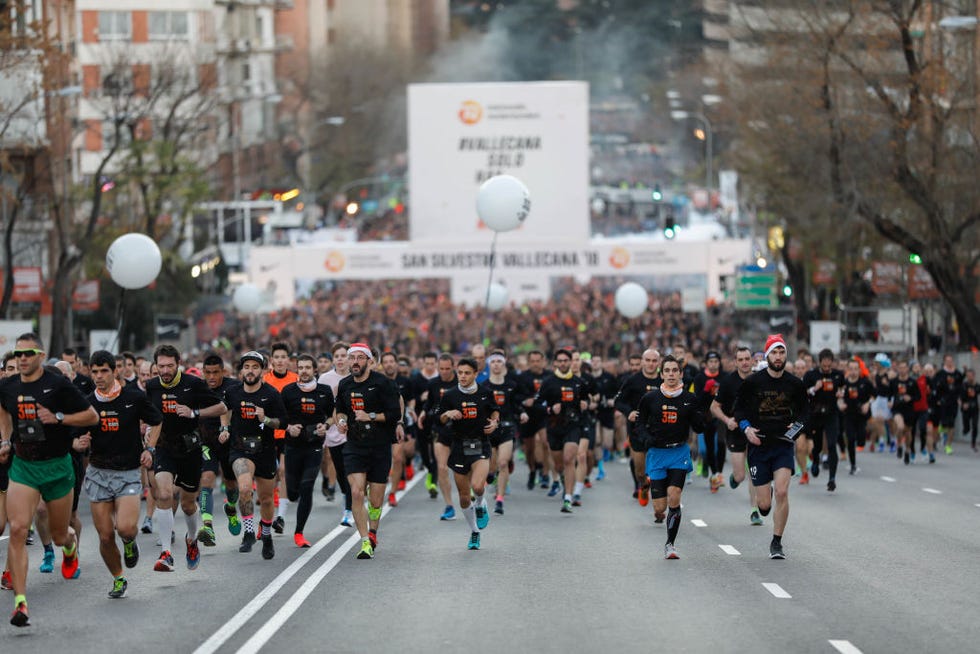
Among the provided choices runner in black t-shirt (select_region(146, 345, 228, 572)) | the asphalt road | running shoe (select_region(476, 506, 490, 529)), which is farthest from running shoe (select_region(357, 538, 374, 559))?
running shoe (select_region(476, 506, 490, 529))

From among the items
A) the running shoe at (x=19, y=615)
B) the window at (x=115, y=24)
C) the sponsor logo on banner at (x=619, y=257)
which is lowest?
the running shoe at (x=19, y=615)

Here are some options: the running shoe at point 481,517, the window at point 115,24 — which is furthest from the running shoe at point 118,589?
the window at point 115,24

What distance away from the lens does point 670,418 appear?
1661 centimetres

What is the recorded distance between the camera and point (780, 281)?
5269cm

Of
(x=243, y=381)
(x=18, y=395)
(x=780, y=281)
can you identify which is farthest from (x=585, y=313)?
(x=18, y=395)

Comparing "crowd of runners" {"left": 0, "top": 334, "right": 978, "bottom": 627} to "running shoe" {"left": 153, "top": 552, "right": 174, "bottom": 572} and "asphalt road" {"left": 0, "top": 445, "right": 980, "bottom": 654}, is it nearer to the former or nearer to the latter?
"running shoe" {"left": 153, "top": 552, "right": 174, "bottom": 572}

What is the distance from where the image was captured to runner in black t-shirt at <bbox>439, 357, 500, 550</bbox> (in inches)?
690

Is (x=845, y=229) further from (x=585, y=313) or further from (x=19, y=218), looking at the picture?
(x=19, y=218)

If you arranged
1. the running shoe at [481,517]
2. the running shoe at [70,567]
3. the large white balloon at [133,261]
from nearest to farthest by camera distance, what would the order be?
the running shoe at [70,567] → the running shoe at [481,517] → the large white balloon at [133,261]

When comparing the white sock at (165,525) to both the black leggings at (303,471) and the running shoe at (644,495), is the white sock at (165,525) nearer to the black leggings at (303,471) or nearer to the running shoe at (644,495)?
the black leggings at (303,471)

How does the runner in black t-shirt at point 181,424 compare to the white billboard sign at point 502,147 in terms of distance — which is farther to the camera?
the white billboard sign at point 502,147

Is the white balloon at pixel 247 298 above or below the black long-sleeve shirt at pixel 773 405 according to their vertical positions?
above

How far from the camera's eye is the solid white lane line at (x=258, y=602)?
1122 cm

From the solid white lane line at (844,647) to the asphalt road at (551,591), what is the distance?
0.02 meters
